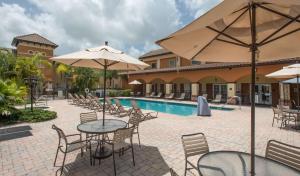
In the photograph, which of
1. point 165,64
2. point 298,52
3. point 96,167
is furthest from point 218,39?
point 165,64

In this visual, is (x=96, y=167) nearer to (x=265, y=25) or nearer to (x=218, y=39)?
(x=218, y=39)

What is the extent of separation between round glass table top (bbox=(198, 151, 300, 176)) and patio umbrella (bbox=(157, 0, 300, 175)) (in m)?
0.22

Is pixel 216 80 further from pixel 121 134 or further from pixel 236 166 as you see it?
pixel 236 166

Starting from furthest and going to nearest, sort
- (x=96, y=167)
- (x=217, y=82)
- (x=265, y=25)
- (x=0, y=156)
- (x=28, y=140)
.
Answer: (x=217, y=82) < (x=28, y=140) < (x=0, y=156) < (x=96, y=167) < (x=265, y=25)

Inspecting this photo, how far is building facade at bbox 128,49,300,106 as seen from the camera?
1667 centimetres

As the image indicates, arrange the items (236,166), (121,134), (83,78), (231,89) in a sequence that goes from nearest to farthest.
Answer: (236,166), (121,134), (231,89), (83,78)

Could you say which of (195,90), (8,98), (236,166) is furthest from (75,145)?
(195,90)

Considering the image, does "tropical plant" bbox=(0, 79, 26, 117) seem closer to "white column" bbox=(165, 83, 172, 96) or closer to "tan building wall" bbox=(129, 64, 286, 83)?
"tan building wall" bbox=(129, 64, 286, 83)

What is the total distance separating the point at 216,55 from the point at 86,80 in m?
28.2

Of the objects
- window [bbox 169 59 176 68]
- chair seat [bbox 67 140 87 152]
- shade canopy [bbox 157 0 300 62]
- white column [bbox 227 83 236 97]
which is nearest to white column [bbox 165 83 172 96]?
window [bbox 169 59 176 68]

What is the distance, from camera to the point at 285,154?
10.1 ft

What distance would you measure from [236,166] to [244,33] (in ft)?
7.46

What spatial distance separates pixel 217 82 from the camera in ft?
75.2

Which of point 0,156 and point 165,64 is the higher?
point 165,64
